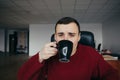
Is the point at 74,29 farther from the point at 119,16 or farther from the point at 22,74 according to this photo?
the point at 119,16

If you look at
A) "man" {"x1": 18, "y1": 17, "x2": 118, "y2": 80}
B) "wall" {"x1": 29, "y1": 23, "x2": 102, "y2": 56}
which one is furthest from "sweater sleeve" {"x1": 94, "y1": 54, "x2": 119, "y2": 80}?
"wall" {"x1": 29, "y1": 23, "x2": 102, "y2": 56}

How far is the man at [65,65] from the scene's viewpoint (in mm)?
896

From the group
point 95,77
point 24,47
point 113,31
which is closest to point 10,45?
point 24,47

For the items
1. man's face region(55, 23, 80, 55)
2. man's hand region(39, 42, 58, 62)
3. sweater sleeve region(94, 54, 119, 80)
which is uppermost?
man's face region(55, 23, 80, 55)

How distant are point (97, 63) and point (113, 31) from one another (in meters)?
8.28

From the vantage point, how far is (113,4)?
655 centimetres

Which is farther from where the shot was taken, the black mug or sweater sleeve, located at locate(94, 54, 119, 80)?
sweater sleeve, located at locate(94, 54, 119, 80)

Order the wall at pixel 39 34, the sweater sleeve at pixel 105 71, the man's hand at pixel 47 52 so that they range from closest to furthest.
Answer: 1. the man's hand at pixel 47 52
2. the sweater sleeve at pixel 105 71
3. the wall at pixel 39 34

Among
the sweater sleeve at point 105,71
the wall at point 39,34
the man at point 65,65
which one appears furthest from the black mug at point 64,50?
the wall at point 39,34

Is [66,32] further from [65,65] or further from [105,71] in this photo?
[105,71]

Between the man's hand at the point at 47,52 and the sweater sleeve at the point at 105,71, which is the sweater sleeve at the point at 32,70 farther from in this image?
the sweater sleeve at the point at 105,71

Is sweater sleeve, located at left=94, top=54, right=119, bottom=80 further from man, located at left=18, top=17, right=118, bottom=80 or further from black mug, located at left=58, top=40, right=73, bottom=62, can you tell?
black mug, located at left=58, top=40, right=73, bottom=62

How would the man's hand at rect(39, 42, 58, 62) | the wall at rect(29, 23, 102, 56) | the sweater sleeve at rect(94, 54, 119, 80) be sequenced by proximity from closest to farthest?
the man's hand at rect(39, 42, 58, 62), the sweater sleeve at rect(94, 54, 119, 80), the wall at rect(29, 23, 102, 56)

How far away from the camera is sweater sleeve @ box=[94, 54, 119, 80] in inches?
41.6
